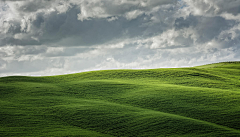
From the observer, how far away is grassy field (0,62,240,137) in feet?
74.5

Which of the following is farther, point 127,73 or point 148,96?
point 127,73

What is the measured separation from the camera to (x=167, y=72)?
50.5 m

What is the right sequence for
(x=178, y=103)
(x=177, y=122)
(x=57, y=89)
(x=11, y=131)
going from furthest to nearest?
(x=57, y=89)
(x=178, y=103)
(x=177, y=122)
(x=11, y=131)

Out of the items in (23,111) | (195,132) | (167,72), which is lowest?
(195,132)

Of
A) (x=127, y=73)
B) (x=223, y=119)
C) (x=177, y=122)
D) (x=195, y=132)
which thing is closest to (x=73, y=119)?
(x=177, y=122)

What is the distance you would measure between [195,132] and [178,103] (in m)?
7.81

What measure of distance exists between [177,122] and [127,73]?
27.6 meters

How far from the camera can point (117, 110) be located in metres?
27.5

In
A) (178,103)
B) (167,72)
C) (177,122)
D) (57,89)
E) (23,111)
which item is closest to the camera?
(177,122)

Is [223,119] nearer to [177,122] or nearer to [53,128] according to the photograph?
[177,122]

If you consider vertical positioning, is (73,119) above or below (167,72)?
below

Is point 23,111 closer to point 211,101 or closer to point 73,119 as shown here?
point 73,119

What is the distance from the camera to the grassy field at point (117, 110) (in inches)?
894

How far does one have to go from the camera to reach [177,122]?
24.0m
